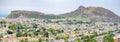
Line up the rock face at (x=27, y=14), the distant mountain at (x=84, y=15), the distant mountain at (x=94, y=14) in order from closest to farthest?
the rock face at (x=27, y=14) → the distant mountain at (x=84, y=15) → the distant mountain at (x=94, y=14)

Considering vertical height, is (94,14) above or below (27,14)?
below

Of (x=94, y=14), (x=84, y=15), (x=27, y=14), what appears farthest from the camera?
(x=94, y=14)

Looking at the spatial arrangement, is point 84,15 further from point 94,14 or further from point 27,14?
point 27,14

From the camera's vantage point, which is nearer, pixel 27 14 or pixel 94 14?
pixel 27 14

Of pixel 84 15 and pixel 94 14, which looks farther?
pixel 94 14

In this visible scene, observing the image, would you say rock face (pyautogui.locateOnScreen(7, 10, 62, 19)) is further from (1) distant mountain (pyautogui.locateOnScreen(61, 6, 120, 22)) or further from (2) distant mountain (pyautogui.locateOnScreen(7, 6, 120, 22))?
(1) distant mountain (pyautogui.locateOnScreen(61, 6, 120, 22))

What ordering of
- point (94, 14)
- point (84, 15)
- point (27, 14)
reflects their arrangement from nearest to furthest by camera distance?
point (27, 14)
point (84, 15)
point (94, 14)

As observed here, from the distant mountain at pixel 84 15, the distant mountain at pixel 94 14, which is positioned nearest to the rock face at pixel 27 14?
the distant mountain at pixel 84 15

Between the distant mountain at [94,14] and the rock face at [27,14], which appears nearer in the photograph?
the rock face at [27,14]

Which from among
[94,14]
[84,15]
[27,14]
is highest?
[27,14]

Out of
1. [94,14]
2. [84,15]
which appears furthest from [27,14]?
[94,14]

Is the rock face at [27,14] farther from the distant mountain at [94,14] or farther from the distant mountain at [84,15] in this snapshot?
the distant mountain at [94,14]
